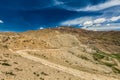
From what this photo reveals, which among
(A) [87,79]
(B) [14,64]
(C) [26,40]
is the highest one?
(C) [26,40]

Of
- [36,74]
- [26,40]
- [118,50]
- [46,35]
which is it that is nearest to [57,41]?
[46,35]

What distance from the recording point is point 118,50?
Result: 144 meters

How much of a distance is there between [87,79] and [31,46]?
92.7 ft

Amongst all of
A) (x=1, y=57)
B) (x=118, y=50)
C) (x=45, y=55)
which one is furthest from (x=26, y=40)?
(x=118, y=50)

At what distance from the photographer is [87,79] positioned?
39.7 metres

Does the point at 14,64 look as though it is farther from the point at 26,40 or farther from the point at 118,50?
the point at 118,50

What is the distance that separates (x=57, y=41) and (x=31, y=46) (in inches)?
2392

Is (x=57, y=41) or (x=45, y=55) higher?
(x=57, y=41)

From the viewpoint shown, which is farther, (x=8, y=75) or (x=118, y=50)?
(x=118, y=50)

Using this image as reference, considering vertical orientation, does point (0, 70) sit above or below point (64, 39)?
below

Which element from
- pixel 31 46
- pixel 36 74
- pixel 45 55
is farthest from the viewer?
pixel 31 46

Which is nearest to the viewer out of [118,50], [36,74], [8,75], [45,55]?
[8,75]

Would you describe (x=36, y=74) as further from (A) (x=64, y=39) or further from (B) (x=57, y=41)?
(A) (x=64, y=39)

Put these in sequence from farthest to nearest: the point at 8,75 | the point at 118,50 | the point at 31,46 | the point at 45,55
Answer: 1. the point at 118,50
2. the point at 31,46
3. the point at 45,55
4. the point at 8,75
